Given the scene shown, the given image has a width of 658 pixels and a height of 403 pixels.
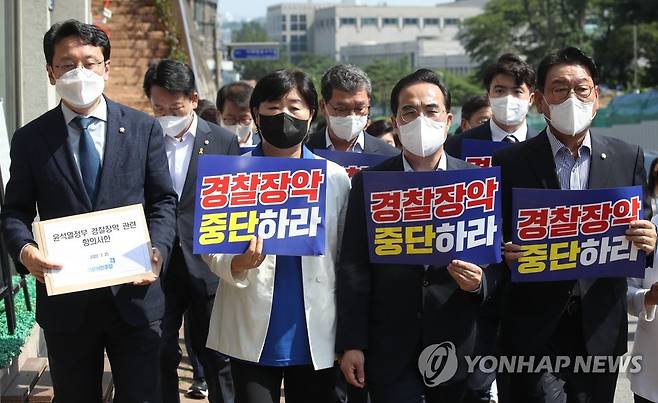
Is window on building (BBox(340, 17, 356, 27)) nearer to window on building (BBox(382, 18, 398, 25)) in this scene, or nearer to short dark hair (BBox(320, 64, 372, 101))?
window on building (BBox(382, 18, 398, 25))

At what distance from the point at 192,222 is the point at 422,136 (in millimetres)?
1891

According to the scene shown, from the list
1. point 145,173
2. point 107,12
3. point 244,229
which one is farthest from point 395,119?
point 107,12

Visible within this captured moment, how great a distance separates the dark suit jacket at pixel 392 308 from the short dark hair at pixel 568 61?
1039mm

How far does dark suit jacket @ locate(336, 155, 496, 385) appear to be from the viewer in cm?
418

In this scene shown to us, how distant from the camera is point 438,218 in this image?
13.5 ft

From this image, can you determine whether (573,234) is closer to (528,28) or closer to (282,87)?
(282,87)

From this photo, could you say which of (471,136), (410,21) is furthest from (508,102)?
(410,21)

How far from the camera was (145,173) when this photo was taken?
4531 millimetres

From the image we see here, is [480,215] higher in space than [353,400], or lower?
higher

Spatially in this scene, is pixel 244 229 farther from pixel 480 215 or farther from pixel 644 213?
pixel 644 213

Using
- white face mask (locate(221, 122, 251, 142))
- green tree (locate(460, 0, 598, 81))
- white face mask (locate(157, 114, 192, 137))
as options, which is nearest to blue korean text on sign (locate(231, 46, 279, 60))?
white face mask (locate(221, 122, 251, 142))

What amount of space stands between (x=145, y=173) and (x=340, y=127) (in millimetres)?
1964

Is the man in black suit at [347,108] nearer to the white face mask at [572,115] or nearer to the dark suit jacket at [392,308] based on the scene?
the white face mask at [572,115]

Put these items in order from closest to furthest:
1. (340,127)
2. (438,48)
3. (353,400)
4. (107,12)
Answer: (353,400), (340,127), (107,12), (438,48)
